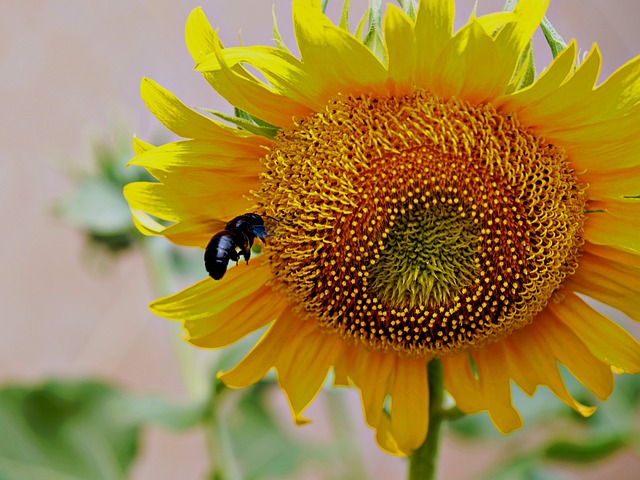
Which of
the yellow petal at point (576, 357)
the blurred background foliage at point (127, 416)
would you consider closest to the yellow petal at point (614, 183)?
the yellow petal at point (576, 357)

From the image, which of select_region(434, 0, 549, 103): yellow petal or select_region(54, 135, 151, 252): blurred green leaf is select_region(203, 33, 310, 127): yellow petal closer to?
select_region(434, 0, 549, 103): yellow petal

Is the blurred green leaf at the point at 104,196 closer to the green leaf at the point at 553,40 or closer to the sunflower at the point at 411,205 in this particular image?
the sunflower at the point at 411,205

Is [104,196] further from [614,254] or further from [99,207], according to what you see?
[614,254]

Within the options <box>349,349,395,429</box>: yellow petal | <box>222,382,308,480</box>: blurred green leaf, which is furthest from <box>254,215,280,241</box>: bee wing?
<box>222,382,308,480</box>: blurred green leaf

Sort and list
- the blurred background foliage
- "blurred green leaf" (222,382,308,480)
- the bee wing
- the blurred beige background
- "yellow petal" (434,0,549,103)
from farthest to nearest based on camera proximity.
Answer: the blurred beige background < "blurred green leaf" (222,382,308,480) < the blurred background foliage < the bee wing < "yellow petal" (434,0,549,103)

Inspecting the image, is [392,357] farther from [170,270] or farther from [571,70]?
[170,270]

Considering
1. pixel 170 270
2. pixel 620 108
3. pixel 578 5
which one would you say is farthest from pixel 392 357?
pixel 578 5
